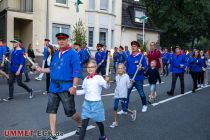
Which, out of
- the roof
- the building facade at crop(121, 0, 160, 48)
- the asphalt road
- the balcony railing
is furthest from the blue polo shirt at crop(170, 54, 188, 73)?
the roof

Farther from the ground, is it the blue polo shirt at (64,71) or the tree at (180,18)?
the tree at (180,18)

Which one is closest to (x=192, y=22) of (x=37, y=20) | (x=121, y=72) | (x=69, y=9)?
(x=69, y=9)

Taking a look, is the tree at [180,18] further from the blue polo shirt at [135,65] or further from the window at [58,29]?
the blue polo shirt at [135,65]

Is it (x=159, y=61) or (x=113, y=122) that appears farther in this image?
(x=159, y=61)

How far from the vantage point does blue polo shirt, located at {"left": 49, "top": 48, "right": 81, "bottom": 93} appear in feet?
21.8

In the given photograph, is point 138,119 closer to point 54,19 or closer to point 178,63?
point 178,63

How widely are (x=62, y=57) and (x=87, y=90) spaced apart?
0.76m

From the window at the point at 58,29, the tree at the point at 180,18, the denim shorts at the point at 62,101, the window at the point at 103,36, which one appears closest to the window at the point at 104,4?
the window at the point at 103,36

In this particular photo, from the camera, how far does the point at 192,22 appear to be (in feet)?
135

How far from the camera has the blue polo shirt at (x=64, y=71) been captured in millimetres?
6637

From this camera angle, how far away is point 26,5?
27.4 m

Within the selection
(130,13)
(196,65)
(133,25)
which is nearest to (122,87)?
(196,65)

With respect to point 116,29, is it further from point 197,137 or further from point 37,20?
point 197,137

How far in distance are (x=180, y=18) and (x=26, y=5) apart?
19.5 meters
